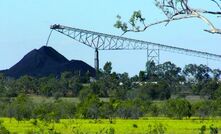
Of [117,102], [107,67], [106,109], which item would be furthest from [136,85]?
[106,109]

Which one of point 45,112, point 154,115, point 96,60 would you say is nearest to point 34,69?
point 96,60

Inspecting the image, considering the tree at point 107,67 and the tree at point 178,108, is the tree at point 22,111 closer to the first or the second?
the tree at point 178,108

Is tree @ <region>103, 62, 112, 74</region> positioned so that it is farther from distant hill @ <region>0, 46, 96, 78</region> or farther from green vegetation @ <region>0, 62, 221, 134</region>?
distant hill @ <region>0, 46, 96, 78</region>

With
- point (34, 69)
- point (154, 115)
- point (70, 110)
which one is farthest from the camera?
point (34, 69)

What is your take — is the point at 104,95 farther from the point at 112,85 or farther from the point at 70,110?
the point at 70,110

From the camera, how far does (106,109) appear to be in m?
70.5

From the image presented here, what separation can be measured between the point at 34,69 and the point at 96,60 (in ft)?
149

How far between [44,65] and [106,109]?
3825 inches

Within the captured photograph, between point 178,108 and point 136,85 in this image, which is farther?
point 136,85

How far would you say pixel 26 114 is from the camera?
6719 cm

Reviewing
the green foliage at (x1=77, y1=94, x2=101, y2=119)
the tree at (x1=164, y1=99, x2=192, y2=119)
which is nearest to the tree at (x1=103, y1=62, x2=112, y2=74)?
the tree at (x1=164, y1=99, x2=192, y2=119)

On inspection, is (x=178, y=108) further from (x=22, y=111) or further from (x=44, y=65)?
(x=44, y=65)

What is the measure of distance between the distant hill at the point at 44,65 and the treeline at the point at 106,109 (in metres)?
74.6

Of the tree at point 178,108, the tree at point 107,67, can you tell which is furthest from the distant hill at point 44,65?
the tree at point 178,108
